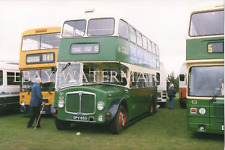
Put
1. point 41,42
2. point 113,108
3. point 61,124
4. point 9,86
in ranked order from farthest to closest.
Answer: point 9,86 → point 41,42 → point 61,124 → point 113,108

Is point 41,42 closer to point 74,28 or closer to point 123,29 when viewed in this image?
point 74,28

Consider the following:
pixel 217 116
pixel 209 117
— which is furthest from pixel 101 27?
pixel 217 116

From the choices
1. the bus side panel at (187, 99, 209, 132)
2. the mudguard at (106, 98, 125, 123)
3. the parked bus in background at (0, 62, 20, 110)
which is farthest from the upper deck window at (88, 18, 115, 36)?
the parked bus in background at (0, 62, 20, 110)

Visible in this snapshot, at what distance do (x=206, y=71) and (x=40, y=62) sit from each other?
772 centimetres

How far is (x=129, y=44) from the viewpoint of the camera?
419 inches

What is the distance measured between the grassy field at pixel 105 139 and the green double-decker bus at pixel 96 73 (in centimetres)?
50

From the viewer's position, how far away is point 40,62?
1258 cm

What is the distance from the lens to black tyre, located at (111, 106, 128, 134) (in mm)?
8680

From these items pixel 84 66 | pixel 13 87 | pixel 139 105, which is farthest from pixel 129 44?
pixel 13 87

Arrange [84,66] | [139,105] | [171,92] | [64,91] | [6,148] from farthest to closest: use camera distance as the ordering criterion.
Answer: [171,92] < [139,105] < [84,66] < [64,91] < [6,148]

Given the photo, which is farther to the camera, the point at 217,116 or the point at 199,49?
the point at 199,49

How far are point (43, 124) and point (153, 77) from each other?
678 cm

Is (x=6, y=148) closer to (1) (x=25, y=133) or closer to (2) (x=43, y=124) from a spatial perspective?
(1) (x=25, y=133)

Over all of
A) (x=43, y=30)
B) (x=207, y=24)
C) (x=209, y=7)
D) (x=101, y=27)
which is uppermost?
(x=43, y=30)
